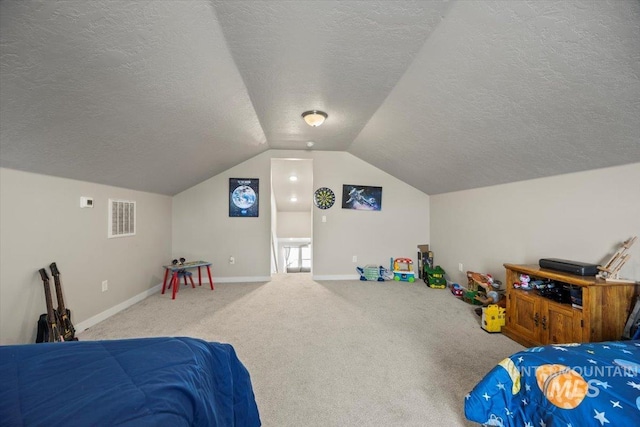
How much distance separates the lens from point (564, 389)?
99 centimetres

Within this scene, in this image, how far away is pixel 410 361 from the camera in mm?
1989

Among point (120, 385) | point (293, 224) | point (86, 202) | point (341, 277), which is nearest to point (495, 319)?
point (341, 277)

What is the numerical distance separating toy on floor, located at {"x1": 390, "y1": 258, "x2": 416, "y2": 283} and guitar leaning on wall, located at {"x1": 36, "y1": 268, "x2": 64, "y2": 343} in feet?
14.4

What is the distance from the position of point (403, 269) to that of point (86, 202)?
4.71 metres

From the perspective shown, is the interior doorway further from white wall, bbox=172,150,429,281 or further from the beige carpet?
the beige carpet

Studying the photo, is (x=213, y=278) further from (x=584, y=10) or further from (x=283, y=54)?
(x=584, y=10)

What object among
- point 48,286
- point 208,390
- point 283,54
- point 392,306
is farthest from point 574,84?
point 48,286

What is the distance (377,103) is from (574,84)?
57.1 inches

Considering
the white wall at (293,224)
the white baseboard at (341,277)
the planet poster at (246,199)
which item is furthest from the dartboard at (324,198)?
the white wall at (293,224)

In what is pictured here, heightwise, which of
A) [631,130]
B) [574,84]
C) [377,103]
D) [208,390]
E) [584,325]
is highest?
[377,103]

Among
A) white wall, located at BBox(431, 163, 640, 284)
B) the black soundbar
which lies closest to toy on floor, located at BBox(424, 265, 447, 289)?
white wall, located at BBox(431, 163, 640, 284)

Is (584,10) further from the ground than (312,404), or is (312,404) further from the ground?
(584,10)

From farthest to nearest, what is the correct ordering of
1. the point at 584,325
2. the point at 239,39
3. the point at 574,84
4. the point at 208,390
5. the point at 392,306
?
the point at 392,306, the point at 584,325, the point at 239,39, the point at 574,84, the point at 208,390

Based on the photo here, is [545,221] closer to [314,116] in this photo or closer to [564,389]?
[564,389]
